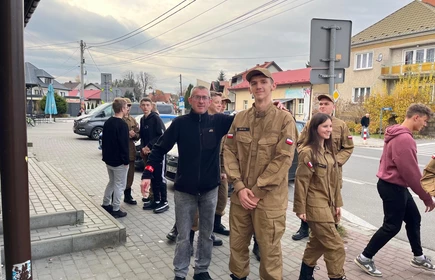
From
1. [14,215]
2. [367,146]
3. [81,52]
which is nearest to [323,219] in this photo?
[14,215]

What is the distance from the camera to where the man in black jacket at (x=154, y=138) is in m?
5.80

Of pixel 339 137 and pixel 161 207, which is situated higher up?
pixel 339 137

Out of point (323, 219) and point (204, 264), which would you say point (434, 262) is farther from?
point (204, 264)

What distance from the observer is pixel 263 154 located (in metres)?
2.89

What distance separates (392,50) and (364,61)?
2.74 meters

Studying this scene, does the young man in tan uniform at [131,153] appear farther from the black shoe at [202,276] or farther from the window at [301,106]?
the window at [301,106]

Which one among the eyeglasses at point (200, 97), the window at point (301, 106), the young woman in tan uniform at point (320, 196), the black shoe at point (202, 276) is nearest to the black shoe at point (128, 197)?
the black shoe at point (202, 276)

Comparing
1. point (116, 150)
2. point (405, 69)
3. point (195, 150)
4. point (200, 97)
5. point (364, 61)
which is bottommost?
point (116, 150)

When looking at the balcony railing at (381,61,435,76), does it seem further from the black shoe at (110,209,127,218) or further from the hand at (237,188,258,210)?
the hand at (237,188,258,210)

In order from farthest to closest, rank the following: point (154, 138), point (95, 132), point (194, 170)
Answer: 1. point (95, 132)
2. point (154, 138)
3. point (194, 170)

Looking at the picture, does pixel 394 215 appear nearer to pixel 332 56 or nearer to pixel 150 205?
pixel 332 56

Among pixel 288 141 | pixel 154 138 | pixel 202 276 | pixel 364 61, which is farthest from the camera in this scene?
pixel 364 61

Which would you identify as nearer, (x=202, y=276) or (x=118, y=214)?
(x=202, y=276)

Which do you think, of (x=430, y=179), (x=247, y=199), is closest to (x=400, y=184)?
(x=430, y=179)
